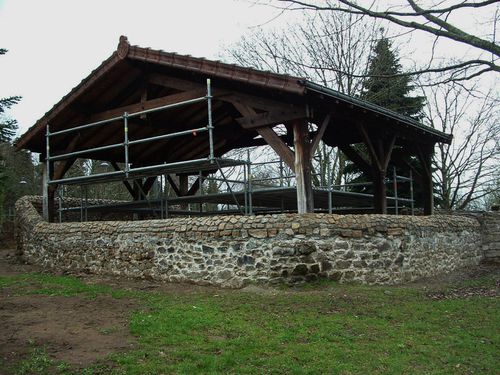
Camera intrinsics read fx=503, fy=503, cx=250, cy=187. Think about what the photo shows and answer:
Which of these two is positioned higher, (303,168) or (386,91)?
(386,91)

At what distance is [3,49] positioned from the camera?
7.70 metres

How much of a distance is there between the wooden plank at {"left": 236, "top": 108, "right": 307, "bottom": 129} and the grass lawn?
3.30 meters

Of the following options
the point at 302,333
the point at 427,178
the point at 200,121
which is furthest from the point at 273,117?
the point at 427,178

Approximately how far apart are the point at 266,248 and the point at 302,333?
2750mm

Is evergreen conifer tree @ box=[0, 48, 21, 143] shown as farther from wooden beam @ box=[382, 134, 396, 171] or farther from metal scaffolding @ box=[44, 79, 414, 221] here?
wooden beam @ box=[382, 134, 396, 171]

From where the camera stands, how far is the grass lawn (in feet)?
17.6

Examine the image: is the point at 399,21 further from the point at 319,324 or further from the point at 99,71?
the point at 99,71

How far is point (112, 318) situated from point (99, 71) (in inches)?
277

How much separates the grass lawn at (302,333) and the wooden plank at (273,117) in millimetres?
3303

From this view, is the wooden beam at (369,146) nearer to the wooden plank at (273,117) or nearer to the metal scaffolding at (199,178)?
the metal scaffolding at (199,178)

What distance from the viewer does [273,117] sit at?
10.2 meters

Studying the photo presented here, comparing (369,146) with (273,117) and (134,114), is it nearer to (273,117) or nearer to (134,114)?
(273,117)

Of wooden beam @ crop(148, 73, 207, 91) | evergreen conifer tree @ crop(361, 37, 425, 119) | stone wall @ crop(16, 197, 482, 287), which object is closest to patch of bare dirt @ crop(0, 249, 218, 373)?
stone wall @ crop(16, 197, 482, 287)

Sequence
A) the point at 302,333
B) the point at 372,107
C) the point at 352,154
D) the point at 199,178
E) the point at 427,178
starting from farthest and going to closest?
the point at 427,178, the point at 352,154, the point at 199,178, the point at 372,107, the point at 302,333
